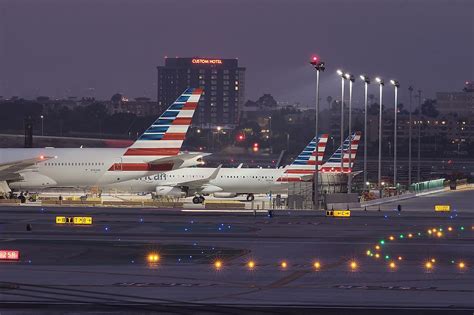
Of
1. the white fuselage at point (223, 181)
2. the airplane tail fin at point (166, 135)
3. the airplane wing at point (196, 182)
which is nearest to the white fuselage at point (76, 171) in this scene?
the airplane tail fin at point (166, 135)

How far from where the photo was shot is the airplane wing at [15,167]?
269 feet

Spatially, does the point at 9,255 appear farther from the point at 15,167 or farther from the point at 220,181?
the point at 220,181

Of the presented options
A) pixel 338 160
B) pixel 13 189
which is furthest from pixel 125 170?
pixel 338 160

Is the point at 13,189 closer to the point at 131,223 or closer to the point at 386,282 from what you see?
the point at 131,223

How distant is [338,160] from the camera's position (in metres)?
110

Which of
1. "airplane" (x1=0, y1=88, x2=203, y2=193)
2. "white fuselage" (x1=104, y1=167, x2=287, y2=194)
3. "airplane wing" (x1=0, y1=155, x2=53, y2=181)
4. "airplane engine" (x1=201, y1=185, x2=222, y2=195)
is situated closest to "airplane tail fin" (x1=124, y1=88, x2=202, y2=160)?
"airplane" (x1=0, y1=88, x2=203, y2=193)

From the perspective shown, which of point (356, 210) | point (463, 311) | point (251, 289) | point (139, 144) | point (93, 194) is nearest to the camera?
point (463, 311)

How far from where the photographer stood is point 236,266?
3638cm

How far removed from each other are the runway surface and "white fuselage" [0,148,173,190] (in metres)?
21.0

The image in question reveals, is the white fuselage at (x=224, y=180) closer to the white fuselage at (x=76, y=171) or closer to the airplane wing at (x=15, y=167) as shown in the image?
the white fuselage at (x=76, y=171)

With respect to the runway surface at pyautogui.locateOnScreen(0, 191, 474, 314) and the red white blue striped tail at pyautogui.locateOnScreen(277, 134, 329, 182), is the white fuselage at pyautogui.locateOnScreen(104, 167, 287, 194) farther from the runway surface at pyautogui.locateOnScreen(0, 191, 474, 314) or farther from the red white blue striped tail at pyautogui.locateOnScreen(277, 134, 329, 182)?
the runway surface at pyautogui.locateOnScreen(0, 191, 474, 314)

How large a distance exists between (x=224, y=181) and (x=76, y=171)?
15.4 metres

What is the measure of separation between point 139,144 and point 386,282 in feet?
170

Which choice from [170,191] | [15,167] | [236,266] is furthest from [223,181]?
[236,266]
